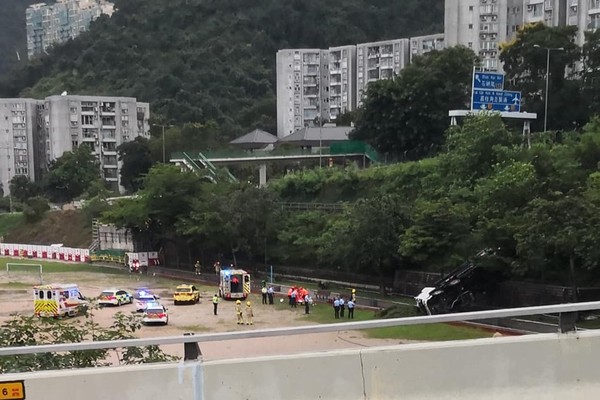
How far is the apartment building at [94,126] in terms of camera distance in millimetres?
81312

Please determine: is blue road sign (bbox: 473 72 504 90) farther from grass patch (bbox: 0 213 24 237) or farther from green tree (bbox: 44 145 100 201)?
green tree (bbox: 44 145 100 201)

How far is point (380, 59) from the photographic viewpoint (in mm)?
80938

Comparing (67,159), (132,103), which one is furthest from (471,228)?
(132,103)

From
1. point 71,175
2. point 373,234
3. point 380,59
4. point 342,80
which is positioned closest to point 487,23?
point 380,59

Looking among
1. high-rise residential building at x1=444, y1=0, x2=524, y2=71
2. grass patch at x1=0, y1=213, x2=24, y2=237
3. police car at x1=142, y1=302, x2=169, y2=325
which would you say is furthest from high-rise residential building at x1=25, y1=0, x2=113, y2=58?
police car at x1=142, y1=302, x2=169, y2=325

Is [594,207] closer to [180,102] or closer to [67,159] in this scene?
[67,159]

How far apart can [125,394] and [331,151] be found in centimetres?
4460

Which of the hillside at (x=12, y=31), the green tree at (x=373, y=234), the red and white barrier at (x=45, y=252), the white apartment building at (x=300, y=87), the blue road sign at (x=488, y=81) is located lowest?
the red and white barrier at (x=45, y=252)

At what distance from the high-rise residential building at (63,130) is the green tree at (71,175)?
30.1 ft

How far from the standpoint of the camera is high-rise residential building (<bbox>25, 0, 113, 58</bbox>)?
6511 inches

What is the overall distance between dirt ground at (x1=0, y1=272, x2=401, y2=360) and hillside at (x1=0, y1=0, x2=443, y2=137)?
49.6 m

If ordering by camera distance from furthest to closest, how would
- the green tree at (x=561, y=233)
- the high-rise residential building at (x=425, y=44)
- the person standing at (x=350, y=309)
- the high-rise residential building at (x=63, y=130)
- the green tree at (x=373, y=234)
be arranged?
the high-rise residential building at (x=63, y=130), the high-rise residential building at (x=425, y=44), the green tree at (x=373, y=234), the person standing at (x=350, y=309), the green tree at (x=561, y=233)

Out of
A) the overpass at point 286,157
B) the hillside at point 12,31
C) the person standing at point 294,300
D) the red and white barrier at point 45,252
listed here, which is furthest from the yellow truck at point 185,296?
the hillside at point 12,31

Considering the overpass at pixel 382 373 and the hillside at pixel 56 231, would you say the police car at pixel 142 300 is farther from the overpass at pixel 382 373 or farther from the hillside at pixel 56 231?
the hillside at pixel 56 231
